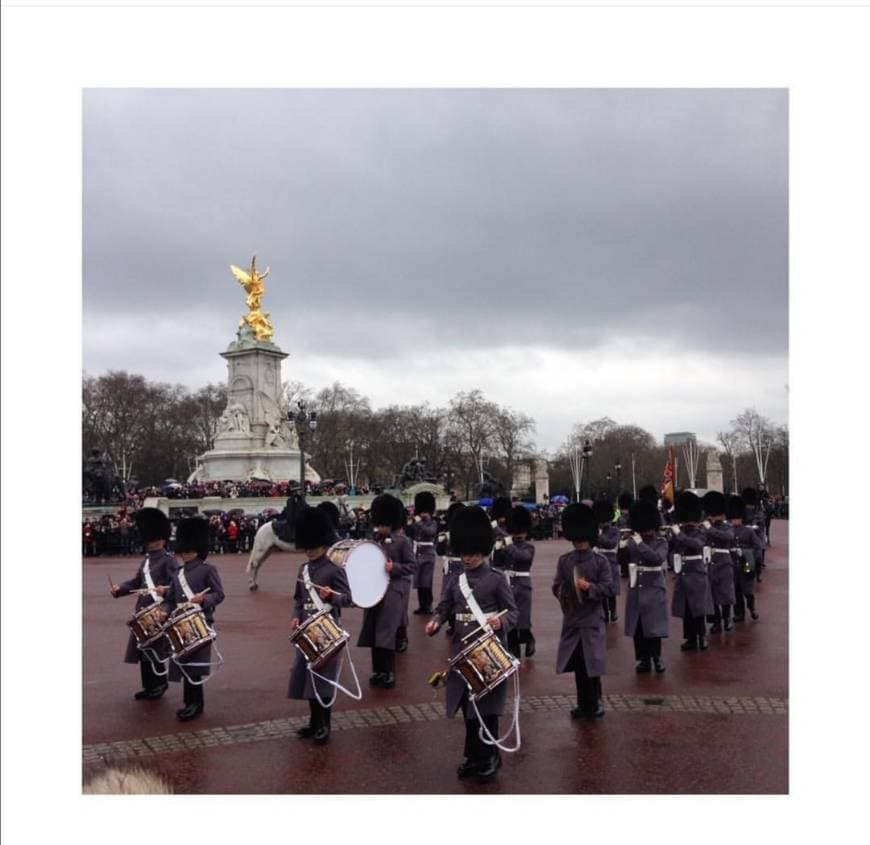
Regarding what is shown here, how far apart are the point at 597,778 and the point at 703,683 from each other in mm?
3079

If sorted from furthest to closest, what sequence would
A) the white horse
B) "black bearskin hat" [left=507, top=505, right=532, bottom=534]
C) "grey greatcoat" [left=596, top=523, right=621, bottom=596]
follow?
the white horse → "grey greatcoat" [left=596, top=523, right=621, bottom=596] → "black bearskin hat" [left=507, top=505, right=532, bottom=534]

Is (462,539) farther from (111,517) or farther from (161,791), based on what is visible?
(111,517)

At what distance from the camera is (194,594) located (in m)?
7.64

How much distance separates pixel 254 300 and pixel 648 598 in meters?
36.6

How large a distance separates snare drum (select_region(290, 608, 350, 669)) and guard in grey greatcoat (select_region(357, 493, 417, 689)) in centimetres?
146

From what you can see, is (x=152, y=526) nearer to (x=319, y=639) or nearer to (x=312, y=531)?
(x=312, y=531)

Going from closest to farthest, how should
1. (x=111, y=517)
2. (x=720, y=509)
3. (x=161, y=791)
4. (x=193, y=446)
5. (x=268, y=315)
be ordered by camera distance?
(x=161, y=791) → (x=720, y=509) → (x=111, y=517) → (x=268, y=315) → (x=193, y=446)

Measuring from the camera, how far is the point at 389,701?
25.8 feet

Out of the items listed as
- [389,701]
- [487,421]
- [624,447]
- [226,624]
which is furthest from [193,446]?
[389,701]

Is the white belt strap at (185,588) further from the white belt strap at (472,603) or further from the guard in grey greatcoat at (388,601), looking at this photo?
the white belt strap at (472,603)

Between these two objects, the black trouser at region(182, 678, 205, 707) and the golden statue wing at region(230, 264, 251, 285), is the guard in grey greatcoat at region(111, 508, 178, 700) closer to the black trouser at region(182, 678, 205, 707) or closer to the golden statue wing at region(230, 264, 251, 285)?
the black trouser at region(182, 678, 205, 707)

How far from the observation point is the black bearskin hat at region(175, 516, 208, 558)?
7824 mm

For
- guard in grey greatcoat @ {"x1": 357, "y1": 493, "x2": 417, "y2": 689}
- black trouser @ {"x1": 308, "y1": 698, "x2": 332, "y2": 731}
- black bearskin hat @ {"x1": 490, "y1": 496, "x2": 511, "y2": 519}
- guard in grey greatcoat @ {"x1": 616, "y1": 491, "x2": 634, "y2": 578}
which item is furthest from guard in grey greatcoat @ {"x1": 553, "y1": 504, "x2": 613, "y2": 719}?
black bearskin hat @ {"x1": 490, "y1": 496, "x2": 511, "y2": 519}

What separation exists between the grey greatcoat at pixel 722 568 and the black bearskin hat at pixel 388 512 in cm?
405
